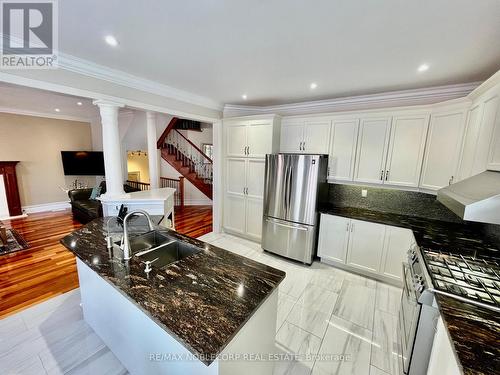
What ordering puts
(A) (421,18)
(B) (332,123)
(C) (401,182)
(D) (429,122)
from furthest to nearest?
(B) (332,123), (C) (401,182), (D) (429,122), (A) (421,18)

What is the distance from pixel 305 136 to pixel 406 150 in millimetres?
1394

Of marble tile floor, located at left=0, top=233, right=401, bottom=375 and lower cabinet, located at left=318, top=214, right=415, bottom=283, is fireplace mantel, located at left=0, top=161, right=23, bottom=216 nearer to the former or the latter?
marble tile floor, located at left=0, top=233, right=401, bottom=375

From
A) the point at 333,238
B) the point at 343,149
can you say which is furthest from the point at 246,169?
the point at 333,238

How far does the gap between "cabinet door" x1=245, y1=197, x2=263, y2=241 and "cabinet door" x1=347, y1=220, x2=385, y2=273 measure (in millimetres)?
1582

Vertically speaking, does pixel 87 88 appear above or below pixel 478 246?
above

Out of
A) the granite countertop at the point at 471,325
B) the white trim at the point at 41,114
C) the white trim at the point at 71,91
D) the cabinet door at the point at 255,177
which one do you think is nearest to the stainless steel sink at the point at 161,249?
the granite countertop at the point at 471,325

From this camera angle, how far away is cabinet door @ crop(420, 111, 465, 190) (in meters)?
2.36

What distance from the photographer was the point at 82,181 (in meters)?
6.57

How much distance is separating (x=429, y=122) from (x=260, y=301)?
2950mm

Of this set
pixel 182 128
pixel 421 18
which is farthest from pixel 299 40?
pixel 182 128

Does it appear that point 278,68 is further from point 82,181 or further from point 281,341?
point 82,181

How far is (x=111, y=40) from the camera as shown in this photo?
183cm

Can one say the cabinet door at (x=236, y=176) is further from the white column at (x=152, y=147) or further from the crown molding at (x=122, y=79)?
the white column at (x=152, y=147)

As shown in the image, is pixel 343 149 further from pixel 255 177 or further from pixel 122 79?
pixel 122 79
